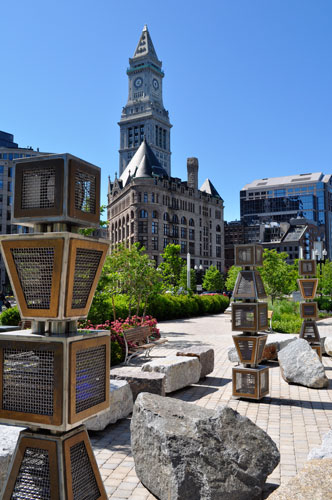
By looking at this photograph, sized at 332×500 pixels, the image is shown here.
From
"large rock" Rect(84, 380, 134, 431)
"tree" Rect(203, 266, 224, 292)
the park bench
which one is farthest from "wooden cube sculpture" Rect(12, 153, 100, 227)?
"tree" Rect(203, 266, 224, 292)

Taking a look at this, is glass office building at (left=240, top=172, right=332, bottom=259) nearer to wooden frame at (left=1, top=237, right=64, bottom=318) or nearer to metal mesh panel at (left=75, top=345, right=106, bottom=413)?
metal mesh panel at (left=75, top=345, right=106, bottom=413)

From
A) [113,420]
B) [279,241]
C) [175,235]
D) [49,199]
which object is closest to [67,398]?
[49,199]

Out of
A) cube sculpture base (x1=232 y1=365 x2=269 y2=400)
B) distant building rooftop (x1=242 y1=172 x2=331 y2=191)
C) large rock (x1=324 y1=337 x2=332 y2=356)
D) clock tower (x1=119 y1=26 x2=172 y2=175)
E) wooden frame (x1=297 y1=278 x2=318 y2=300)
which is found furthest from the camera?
distant building rooftop (x1=242 y1=172 x2=331 y2=191)

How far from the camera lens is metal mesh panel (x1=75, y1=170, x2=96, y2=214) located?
345 centimetres

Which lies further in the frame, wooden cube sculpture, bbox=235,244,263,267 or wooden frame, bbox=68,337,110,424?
wooden cube sculpture, bbox=235,244,263,267

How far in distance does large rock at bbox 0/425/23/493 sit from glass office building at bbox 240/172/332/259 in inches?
5333

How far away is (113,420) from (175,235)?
7904 centimetres

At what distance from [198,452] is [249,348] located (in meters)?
4.55

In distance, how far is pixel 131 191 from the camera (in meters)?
79.8

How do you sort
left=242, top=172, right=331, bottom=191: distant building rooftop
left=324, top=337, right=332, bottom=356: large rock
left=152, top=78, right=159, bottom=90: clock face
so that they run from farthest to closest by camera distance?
left=242, top=172, right=331, bottom=191: distant building rooftop < left=152, top=78, right=159, bottom=90: clock face < left=324, top=337, right=332, bottom=356: large rock

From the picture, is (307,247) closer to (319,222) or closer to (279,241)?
(279,241)

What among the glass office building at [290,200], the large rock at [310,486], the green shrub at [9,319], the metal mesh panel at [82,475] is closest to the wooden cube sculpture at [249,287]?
the large rock at [310,486]

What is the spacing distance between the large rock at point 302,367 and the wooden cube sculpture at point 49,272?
325 inches

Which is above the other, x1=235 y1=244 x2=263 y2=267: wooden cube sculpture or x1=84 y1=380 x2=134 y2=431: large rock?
x1=235 y1=244 x2=263 y2=267: wooden cube sculpture
